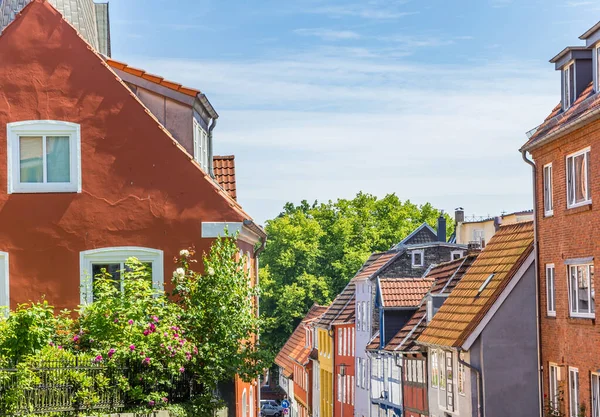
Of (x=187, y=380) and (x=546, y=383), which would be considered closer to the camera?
(x=187, y=380)

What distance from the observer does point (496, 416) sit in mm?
34625

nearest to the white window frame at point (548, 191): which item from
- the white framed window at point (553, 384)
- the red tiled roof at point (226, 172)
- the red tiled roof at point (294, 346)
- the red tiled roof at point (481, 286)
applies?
the red tiled roof at point (481, 286)

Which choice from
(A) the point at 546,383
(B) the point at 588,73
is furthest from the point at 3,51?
(A) the point at 546,383

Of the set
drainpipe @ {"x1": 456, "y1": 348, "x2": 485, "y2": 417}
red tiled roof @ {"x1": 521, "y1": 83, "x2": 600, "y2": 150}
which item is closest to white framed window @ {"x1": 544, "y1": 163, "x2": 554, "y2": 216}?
red tiled roof @ {"x1": 521, "y1": 83, "x2": 600, "y2": 150}

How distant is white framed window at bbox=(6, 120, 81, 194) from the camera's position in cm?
2519

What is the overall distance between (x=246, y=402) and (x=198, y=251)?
327 inches

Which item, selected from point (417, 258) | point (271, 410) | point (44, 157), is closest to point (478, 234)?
point (417, 258)

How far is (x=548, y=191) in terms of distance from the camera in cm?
3225

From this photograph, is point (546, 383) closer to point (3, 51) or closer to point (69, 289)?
point (69, 289)

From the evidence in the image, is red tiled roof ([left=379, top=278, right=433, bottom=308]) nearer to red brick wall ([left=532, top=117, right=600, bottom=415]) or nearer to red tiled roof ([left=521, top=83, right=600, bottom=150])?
red brick wall ([left=532, top=117, right=600, bottom=415])

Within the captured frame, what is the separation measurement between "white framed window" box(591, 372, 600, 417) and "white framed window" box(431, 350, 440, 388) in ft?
43.2

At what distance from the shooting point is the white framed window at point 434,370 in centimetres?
4166

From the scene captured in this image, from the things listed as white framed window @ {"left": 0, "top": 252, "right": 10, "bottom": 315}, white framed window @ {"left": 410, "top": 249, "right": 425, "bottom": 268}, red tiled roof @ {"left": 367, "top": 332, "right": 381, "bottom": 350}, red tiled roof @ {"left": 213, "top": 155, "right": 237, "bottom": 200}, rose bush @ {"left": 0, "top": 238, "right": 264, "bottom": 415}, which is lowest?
red tiled roof @ {"left": 367, "top": 332, "right": 381, "bottom": 350}

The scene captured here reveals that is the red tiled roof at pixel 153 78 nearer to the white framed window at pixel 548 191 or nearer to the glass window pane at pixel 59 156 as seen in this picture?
the glass window pane at pixel 59 156
